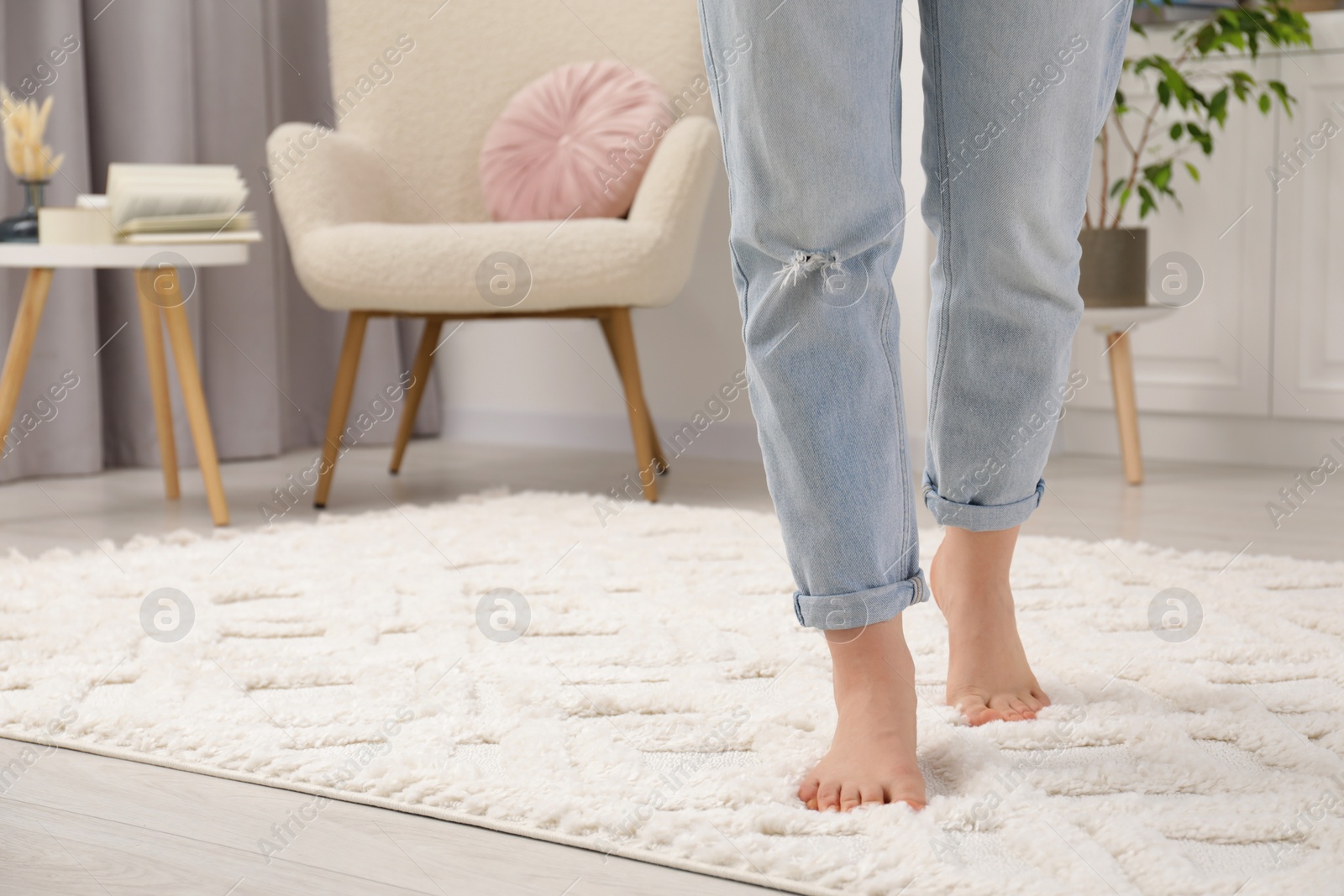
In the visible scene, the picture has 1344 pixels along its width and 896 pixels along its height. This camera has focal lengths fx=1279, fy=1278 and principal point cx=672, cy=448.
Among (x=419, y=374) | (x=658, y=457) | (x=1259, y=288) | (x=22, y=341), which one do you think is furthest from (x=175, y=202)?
(x=1259, y=288)

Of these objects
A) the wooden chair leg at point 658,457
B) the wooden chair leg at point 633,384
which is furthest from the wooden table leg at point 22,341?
the wooden chair leg at point 658,457

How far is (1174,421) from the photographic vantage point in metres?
2.30

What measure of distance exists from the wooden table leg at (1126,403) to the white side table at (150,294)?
1342 millimetres

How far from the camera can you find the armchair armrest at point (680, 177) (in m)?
1.78

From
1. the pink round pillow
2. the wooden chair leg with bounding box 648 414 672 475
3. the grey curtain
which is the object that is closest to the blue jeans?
the pink round pillow

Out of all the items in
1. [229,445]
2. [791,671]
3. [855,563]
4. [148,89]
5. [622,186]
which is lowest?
[229,445]

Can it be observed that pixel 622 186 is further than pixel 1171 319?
No

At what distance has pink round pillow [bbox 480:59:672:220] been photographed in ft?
6.40

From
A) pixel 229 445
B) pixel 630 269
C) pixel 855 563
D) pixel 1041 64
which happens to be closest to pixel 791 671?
pixel 855 563

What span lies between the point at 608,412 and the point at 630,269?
886mm

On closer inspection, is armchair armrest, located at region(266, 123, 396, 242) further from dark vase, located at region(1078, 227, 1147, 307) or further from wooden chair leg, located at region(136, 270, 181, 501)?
dark vase, located at region(1078, 227, 1147, 307)

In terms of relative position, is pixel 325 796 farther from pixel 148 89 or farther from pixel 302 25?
pixel 302 25

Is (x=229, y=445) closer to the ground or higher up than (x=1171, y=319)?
closer to the ground

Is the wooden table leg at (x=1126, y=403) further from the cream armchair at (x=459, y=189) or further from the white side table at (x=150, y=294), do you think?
the white side table at (x=150, y=294)
